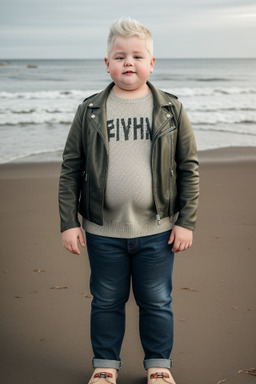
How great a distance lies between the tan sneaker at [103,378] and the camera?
2148 millimetres

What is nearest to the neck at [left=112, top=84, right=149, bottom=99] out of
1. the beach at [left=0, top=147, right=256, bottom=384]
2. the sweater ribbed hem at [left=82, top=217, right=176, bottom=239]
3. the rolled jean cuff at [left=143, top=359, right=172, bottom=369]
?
the sweater ribbed hem at [left=82, top=217, right=176, bottom=239]

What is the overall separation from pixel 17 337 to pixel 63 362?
362mm

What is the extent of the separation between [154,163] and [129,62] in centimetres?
43

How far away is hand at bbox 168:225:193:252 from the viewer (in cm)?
204

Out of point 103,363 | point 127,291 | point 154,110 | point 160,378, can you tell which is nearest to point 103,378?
point 103,363

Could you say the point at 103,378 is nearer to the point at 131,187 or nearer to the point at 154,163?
the point at 131,187

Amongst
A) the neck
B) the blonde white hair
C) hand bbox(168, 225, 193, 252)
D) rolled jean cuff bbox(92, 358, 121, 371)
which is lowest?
rolled jean cuff bbox(92, 358, 121, 371)

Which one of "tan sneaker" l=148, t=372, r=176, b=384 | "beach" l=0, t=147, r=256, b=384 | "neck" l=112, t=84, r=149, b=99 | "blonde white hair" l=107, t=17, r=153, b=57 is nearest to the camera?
"blonde white hair" l=107, t=17, r=153, b=57

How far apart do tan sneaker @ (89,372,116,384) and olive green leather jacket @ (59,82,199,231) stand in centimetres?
71

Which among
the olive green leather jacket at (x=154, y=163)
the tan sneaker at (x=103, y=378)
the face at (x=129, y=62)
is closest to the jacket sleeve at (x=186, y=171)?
the olive green leather jacket at (x=154, y=163)

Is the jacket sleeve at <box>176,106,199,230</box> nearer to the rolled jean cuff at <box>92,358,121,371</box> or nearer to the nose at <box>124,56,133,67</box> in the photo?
the nose at <box>124,56,133,67</box>

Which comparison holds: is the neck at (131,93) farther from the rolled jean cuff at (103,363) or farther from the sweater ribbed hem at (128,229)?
the rolled jean cuff at (103,363)

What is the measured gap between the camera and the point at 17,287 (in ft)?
10.3

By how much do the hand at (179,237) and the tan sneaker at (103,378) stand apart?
69cm
